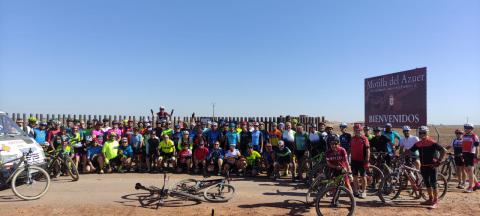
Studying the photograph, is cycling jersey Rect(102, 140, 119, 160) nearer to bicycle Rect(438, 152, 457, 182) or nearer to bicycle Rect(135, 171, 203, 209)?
bicycle Rect(135, 171, 203, 209)

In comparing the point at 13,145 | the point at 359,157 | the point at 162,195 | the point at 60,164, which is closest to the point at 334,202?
the point at 359,157

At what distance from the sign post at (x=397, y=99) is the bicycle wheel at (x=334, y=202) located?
22.8ft

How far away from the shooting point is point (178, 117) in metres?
19.6

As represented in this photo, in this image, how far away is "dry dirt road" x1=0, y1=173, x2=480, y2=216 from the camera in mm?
7199

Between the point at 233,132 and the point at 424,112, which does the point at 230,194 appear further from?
the point at 424,112

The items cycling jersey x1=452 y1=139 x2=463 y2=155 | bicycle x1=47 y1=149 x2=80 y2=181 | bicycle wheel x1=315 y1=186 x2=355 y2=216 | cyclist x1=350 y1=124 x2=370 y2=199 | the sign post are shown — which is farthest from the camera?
the sign post

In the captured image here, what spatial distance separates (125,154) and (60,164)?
2355 mm

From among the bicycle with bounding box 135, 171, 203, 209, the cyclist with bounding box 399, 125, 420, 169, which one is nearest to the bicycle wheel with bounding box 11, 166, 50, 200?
the bicycle with bounding box 135, 171, 203, 209

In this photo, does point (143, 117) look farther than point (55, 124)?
Yes

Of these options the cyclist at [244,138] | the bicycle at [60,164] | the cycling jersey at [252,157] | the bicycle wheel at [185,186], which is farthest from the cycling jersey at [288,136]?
the bicycle at [60,164]

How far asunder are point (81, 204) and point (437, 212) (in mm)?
7597

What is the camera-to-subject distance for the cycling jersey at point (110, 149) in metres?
12.3

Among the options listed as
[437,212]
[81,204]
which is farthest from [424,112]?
[81,204]

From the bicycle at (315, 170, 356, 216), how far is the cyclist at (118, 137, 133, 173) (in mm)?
7525
